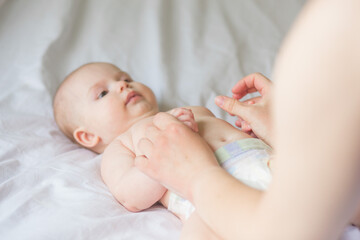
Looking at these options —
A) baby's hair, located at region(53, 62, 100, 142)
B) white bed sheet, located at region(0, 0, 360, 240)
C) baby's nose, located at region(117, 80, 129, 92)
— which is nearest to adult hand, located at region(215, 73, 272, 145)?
white bed sheet, located at region(0, 0, 360, 240)

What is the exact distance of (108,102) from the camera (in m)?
1.33

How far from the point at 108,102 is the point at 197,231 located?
0.68 m

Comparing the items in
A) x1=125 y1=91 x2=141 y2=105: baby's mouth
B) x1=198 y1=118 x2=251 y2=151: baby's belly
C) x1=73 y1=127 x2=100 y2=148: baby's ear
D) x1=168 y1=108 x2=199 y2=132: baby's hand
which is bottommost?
x1=73 y1=127 x2=100 y2=148: baby's ear

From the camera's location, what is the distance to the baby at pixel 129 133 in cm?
92

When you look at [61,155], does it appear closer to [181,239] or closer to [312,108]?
[181,239]

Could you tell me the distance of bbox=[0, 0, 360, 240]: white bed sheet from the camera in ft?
3.28

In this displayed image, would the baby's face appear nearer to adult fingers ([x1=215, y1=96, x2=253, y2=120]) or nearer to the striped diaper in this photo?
adult fingers ([x1=215, y1=96, x2=253, y2=120])

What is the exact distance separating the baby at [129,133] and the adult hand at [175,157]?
12 centimetres

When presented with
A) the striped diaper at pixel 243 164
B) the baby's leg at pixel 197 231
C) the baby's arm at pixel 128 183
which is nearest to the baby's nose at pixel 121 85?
the baby's arm at pixel 128 183

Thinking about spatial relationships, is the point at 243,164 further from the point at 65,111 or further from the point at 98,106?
the point at 65,111

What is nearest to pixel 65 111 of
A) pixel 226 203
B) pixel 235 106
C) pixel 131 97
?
pixel 131 97

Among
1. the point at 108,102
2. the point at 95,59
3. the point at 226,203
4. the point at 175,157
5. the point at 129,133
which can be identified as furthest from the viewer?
the point at 95,59

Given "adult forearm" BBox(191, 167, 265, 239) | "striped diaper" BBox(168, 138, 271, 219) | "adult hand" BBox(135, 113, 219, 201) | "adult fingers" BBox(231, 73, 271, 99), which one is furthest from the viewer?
"adult fingers" BBox(231, 73, 271, 99)

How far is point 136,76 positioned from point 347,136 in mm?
1298
